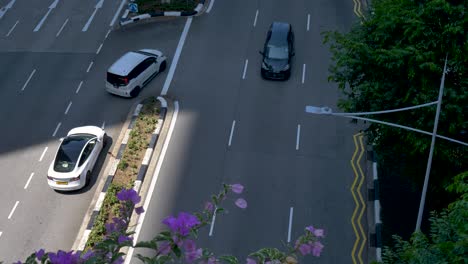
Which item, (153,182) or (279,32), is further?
(279,32)

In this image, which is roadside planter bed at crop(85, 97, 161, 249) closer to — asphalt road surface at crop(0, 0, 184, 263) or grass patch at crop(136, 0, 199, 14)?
asphalt road surface at crop(0, 0, 184, 263)

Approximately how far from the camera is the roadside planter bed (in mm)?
22484

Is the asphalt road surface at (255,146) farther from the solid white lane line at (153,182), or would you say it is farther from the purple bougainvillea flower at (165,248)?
the purple bougainvillea flower at (165,248)

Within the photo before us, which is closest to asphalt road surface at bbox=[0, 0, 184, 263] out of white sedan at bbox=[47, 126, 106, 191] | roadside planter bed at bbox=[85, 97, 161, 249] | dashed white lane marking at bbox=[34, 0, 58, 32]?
dashed white lane marking at bbox=[34, 0, 58, 32]

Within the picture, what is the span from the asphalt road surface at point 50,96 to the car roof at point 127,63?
159 centimetres

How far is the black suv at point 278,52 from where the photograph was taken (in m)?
31.0

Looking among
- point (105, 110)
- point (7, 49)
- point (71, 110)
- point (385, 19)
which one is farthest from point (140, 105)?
point (385, 19)

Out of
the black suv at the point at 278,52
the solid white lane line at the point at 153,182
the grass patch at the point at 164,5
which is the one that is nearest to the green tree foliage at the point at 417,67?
the solid white lane line at the point at 153,182

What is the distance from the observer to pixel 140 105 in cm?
2950

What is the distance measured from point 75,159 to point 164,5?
17068 millimetres

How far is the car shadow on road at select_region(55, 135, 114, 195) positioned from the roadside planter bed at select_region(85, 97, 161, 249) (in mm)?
897

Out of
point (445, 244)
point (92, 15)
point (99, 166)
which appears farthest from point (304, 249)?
point (92, 15)

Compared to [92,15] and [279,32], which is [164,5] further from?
[279,32]

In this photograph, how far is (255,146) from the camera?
2695 cm
